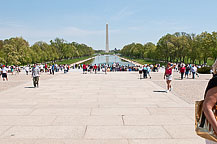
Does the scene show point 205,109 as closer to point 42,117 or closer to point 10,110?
point 42,117

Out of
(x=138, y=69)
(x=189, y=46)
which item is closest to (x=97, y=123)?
(x=138, y=69)

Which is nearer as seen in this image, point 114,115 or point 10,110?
point 114,115

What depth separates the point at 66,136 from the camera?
198 inches

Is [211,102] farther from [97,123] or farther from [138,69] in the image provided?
[138,69]

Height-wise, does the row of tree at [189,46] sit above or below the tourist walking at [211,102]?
above

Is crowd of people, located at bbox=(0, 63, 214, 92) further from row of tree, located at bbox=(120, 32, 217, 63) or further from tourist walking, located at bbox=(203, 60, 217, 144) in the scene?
row of tree, located at bbox=(120, 32, 217, 63)

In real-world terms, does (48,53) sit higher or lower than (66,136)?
higher

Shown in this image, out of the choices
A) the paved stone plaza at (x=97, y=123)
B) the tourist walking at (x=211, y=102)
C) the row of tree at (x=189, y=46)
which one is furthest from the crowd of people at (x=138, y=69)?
the row of tree at (x=189, y=46)

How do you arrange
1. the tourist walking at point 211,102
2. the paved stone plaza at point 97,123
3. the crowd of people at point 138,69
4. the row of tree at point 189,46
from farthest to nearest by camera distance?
1. the row of tree at point 189,46
2. the crowd of people at point 138,69
3. the paved stone plaza at point 97,123
4. the tourist walking at point 211,102

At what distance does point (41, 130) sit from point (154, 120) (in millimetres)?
3394

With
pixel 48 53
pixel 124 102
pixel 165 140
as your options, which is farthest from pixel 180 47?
pixel 165 140

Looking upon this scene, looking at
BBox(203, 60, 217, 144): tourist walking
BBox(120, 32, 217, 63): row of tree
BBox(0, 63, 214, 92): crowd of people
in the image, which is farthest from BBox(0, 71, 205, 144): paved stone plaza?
BBox(120, 32, 217, 63): row of tree

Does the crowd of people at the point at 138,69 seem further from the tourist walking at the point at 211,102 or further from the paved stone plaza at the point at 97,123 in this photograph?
the tourist walking at the point at 211,102

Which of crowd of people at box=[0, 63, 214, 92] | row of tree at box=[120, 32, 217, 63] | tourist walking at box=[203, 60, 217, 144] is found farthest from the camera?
row of tree at box=[120, 32, 217, 63]
